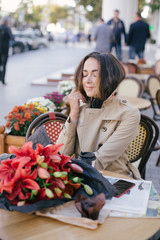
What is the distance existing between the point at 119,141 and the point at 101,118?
209 mm

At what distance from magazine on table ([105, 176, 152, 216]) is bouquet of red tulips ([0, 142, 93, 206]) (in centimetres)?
15

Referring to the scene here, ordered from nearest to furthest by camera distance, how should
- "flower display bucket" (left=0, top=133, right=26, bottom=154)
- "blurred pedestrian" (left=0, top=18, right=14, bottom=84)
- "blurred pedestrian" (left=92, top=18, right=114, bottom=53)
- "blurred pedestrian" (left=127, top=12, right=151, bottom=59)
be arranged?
"flower display bucket" (left=0, top=133, right=26, bottom=154), "blurred pedestrian" (left=0, top=18, right=14, bottom=84), "blurred pedestrian" (left=92, top=18, right=114, bottom=53), "blurred pedestrian" (left=127, top=12, right=151, bottom=59)

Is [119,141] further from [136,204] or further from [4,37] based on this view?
[4,37]

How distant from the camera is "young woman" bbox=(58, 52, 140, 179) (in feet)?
8.03

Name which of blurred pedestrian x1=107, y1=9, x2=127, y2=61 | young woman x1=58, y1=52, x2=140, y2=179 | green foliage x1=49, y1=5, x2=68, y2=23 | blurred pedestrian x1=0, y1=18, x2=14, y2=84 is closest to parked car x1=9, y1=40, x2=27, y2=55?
blurred pedestrian x1=107, y1=9, x2=127, y2=61

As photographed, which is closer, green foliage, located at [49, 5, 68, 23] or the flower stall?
the flower stall

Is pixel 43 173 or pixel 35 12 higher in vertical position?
pixel 35 12

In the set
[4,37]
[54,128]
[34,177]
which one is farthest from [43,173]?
[4,37]

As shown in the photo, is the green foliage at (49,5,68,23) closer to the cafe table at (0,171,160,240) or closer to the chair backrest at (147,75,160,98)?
the chair backrest at (147,75,160,98)

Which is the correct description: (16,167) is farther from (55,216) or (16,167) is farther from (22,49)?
(22,49)

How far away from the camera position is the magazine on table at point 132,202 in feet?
5.88

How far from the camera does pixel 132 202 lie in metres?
1.88

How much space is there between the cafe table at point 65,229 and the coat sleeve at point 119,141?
2.38 ft

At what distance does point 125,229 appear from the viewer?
1659 mm
